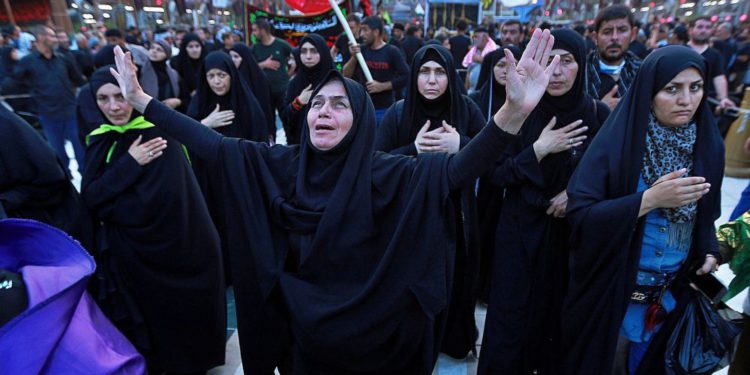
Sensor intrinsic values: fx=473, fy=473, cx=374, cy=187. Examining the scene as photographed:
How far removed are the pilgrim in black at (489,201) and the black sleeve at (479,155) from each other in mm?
1150

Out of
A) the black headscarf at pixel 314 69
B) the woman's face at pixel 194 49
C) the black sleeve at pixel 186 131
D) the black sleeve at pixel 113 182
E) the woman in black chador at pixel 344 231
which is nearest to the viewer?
the woman in black chador at pixel 344 231

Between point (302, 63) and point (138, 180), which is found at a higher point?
point (302, 63)

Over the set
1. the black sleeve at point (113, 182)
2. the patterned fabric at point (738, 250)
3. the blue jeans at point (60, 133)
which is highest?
the black sleeve at point (113, 182)

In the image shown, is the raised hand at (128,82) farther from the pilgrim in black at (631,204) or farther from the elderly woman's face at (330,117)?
the pilgrim in black at (631,204)

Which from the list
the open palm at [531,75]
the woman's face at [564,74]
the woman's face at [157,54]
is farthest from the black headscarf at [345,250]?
the woman's face at [157,54]

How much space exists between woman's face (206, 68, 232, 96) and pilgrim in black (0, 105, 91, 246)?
5.13 feet

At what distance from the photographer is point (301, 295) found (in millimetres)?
1748

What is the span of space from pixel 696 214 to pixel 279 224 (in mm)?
1645

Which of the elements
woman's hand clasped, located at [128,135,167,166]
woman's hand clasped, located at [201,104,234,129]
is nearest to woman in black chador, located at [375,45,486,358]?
woman's hand clasped, located at [128,135,167,166]

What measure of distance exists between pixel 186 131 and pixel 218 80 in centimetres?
192

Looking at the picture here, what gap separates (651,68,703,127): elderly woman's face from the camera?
1.74 m

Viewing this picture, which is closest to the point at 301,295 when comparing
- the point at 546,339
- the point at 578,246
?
the point at 578,246

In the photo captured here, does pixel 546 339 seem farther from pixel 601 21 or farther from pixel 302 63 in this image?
pixel 302 63

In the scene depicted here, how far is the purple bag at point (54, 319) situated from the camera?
1.20 metres
